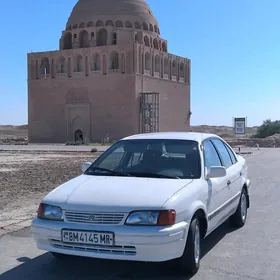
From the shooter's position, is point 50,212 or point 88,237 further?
point 50,212

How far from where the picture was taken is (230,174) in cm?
704

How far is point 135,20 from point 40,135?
19.6 metres

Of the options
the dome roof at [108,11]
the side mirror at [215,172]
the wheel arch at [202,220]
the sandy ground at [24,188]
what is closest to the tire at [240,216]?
the side mirror at [215,172]

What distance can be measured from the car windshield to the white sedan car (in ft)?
0.04

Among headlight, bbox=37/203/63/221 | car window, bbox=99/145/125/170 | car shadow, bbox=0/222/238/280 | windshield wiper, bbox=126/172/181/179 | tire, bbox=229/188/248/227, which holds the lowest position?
car shadow, bbox=0/222/238/280

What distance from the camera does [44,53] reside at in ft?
201

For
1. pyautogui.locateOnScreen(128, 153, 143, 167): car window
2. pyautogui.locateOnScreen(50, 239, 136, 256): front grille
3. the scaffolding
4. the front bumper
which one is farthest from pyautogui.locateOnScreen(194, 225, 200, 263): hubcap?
the scaffolding

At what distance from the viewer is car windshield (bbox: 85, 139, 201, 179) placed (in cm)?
589

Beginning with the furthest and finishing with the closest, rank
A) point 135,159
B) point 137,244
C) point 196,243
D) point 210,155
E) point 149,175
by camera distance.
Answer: point 210,155 < point 135,159 < point 149,175 < point 196,243 < point 137,244

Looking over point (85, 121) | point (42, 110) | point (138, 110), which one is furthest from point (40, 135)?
point (138, 110)

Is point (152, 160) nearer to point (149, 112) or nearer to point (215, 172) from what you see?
point (215, 172)

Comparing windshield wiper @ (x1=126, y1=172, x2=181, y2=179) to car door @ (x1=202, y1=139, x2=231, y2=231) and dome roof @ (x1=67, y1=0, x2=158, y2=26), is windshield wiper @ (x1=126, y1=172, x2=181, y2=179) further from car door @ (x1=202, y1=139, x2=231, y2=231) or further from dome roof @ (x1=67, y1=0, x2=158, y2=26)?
dome roof @ (x1=67, y1=0, x2=158, y2=26)

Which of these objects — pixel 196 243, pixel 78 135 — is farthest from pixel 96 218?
pixel 78 135

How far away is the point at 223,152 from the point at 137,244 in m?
3.15
